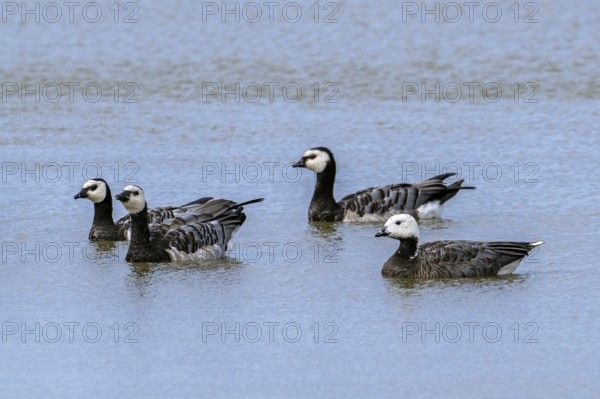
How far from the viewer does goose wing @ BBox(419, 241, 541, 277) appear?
42.9 ft

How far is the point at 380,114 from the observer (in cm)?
2133

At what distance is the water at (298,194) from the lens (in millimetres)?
10406

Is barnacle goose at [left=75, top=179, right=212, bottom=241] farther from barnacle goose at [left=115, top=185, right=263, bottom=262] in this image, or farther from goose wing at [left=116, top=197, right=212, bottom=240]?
barnacle goose at [left=115, top=185, right=263, bottom=262]

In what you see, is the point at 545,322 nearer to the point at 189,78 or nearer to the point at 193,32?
the point at 189,78

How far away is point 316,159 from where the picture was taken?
16797 mm

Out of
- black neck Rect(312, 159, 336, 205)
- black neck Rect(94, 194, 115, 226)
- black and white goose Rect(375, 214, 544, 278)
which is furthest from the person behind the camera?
black neck Rect(312, 159, 336, 205)

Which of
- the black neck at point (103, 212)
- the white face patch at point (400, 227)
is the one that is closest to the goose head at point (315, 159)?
the black neck at point (103, 212)

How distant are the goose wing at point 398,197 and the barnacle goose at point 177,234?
1966 mm

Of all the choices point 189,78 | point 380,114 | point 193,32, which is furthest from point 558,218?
point 193,32

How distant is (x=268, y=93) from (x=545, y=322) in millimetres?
12382

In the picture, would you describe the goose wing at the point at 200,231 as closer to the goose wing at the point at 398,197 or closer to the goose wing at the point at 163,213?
the goose wing at the point at 163,213

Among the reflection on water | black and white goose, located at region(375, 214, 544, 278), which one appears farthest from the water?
black and white goose, located at region(375, 214, 544, 278)

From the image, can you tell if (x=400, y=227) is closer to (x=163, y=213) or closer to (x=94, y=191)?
(x=163, y=213)

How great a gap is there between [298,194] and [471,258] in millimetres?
4804
